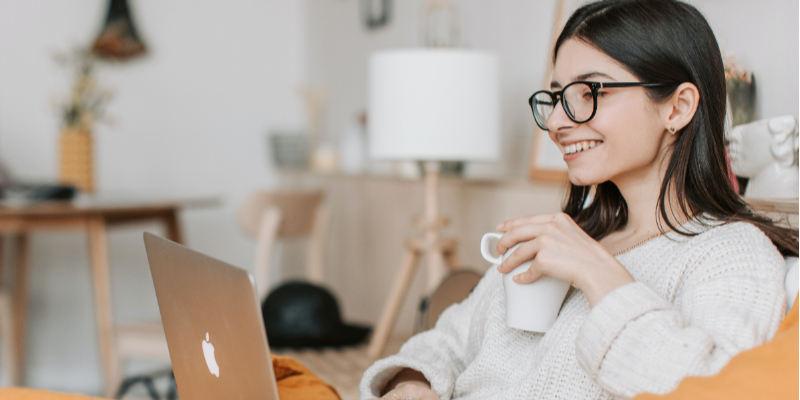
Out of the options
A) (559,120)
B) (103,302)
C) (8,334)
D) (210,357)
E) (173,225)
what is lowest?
(8,334)

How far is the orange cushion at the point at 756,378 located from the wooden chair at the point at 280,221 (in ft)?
6.38

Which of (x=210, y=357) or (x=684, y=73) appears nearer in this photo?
(x=210, y=357)

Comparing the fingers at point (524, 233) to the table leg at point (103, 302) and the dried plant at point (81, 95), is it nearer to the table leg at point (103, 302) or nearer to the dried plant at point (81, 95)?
the table leg at point (103, 302)

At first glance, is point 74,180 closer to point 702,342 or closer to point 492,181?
point 492,181

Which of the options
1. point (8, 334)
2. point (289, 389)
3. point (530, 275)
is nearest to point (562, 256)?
point (530, 275)

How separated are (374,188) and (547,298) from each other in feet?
6.25

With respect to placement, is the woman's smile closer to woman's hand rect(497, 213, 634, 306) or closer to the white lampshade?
woman's hand rect(497, 213, 634, 306)

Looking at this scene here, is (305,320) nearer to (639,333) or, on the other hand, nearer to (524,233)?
(524,233)

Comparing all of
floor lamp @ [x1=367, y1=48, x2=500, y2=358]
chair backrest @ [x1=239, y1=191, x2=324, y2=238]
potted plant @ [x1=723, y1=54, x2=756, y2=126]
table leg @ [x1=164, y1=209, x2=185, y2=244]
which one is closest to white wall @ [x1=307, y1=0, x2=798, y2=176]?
potted plant @ [x1=723, y1=54, x2=756, y2=126]

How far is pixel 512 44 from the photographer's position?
1967mm

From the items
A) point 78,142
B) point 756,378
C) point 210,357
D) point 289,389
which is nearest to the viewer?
point 756,378

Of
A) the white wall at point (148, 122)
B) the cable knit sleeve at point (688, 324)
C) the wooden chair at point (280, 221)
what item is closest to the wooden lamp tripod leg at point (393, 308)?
the wooden chair at point (280, 221)

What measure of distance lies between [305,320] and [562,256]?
128 centimetres

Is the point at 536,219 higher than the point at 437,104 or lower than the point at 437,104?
lower
